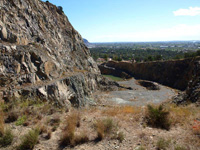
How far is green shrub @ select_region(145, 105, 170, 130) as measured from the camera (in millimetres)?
6367

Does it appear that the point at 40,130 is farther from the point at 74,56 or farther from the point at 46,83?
the point at 74,56

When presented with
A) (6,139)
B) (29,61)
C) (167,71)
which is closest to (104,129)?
(6,139)

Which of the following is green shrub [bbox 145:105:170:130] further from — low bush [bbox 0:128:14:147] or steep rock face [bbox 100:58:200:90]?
steep rock face [bbox 100:58:200:90]

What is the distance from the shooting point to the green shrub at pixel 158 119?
6367mm

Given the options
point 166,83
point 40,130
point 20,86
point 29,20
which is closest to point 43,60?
point 20,86

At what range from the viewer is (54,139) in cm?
525

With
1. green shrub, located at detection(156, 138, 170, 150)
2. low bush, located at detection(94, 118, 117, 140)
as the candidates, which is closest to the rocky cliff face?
low bush, located at detection(94, 118, 117, 140)

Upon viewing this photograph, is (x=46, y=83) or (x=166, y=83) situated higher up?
(x=46, y=83)

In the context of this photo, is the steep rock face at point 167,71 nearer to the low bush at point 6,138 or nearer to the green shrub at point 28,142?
the green shrub at point 28,142

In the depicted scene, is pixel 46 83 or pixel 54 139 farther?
pixel 46 83

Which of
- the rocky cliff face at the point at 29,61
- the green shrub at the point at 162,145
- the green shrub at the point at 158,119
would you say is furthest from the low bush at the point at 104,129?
the rocky cliff face at the point at 29,61

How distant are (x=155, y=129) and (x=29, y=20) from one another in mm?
22610

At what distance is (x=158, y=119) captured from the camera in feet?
21.8

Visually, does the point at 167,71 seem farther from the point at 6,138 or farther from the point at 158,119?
the point at 6,138
